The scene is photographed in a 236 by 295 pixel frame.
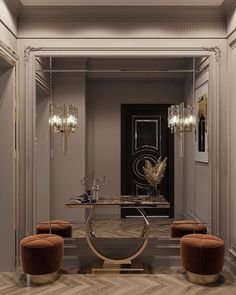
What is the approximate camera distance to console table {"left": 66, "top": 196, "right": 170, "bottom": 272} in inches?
161

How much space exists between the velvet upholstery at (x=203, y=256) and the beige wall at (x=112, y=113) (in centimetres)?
65

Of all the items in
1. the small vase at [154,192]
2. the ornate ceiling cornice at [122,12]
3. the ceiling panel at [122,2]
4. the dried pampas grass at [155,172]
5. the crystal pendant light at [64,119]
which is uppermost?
the ceiling panel at [122,2]

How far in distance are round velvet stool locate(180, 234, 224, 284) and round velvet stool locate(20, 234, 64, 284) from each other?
1.32 metres

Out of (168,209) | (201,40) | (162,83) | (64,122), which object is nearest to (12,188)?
(64,122)

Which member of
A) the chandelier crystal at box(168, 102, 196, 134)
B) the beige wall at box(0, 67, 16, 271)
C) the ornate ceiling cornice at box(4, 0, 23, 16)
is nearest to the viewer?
the ornate ceiling cornice at box(4, 0, 23, 16)

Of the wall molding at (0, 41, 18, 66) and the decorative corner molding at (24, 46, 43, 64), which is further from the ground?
the decorative corner molding at (24, 46, 43, 64)

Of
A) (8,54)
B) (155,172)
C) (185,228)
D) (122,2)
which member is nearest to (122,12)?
(122,2)

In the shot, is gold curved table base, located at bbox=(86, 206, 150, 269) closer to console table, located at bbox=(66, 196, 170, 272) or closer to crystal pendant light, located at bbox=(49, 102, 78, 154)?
console table, located at bbox=(66, 196, 170, 272)

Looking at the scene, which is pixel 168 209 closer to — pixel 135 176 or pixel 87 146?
pixel 135 176

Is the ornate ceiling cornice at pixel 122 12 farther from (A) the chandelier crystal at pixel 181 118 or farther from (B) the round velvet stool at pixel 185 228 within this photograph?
(B) the round velvet stool at pixel 185 228

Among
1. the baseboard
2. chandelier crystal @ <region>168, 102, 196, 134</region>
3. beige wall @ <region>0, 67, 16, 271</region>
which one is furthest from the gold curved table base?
chandelier crystal @ <region>168, 102, 196, 134</region>

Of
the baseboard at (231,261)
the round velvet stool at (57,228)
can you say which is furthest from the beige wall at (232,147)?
the round velvet stool at (57,228)

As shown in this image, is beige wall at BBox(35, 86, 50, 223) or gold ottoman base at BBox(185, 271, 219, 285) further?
beige wall at BBox(35, 86, 50, 223)

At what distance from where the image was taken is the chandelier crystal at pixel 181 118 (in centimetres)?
436
